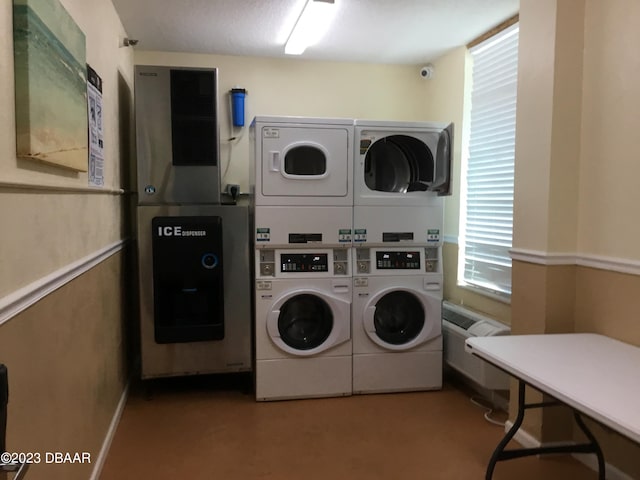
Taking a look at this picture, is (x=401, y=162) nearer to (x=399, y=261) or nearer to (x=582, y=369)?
(x=399, y=261)

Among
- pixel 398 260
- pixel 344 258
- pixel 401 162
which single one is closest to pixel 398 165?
pixel 401 162

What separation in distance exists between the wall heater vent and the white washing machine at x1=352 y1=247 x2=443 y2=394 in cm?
11

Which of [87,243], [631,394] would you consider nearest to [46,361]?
[87,243]

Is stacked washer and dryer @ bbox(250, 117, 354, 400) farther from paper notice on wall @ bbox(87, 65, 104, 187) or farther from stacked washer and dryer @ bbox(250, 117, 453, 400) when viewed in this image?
paper notice on wall @ bbox(87, 65, 104, 187)

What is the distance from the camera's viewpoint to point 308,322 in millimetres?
3371

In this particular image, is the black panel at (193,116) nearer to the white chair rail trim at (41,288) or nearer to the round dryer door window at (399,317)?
the white chair rail trim at (41,288)

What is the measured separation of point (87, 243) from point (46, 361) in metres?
0.73

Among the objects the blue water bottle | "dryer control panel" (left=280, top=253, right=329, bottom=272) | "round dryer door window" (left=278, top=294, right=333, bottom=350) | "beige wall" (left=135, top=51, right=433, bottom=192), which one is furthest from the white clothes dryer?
the blue water bottle

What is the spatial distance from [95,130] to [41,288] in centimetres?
111

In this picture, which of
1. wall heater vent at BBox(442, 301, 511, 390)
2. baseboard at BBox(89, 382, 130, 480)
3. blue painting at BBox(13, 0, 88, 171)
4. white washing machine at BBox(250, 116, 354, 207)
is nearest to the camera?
blue painting at BBox(13, 0, 88, 171)

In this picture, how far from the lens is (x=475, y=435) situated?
9.04 ft

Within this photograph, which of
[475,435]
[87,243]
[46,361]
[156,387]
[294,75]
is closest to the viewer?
[46,361]

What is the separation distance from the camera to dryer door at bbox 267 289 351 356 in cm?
318

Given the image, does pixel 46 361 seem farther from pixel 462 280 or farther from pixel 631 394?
pixel 462 280
